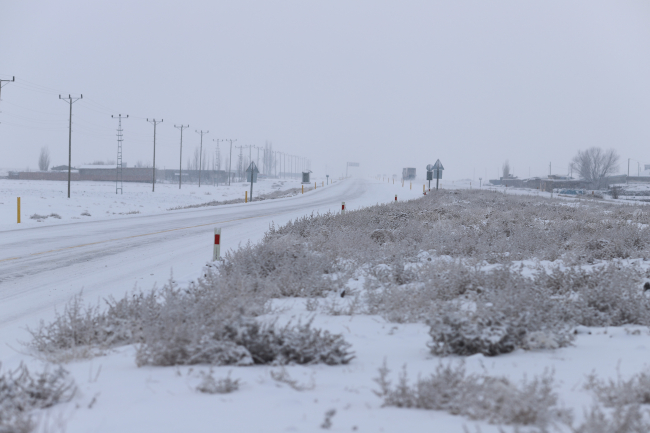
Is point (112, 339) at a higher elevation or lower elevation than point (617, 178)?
lower

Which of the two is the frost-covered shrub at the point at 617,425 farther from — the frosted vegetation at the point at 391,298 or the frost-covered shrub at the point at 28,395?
the frost-covered shrub at the point at 28,395

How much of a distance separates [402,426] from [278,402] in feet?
2.90

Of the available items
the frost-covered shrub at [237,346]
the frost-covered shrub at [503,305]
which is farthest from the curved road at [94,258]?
the frost-covered shrub at [503,305]

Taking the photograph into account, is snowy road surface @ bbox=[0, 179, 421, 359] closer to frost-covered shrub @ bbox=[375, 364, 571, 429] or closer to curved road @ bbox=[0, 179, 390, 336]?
curved road @ bbox=[0, 179, 390, 336]

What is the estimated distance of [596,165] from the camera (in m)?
84.8

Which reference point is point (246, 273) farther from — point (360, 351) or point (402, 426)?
point (402, 426)

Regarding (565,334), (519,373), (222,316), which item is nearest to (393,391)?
(519,373)

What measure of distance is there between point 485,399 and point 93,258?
33.0 ft

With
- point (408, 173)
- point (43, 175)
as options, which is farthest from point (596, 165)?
point (43, 175)

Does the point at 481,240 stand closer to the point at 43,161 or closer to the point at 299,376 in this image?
the point at 299,376

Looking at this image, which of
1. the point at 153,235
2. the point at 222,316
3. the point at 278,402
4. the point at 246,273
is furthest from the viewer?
the point at 153,235

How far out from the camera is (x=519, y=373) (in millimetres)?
3936

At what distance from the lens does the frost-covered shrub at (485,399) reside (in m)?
2.92

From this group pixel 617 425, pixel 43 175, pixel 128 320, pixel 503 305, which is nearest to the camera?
pixel 617 425
